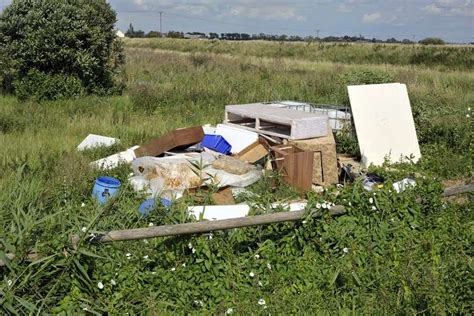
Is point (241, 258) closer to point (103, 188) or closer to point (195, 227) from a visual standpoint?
point (195, 227)

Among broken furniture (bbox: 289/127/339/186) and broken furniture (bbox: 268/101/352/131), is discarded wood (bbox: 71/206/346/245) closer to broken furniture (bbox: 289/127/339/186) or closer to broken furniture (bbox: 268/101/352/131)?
broken furniture (bbox: 289/127/339/186)

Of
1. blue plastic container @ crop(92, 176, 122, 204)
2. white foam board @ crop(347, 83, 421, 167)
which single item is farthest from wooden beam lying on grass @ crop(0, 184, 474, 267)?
white foam board @ crop(347, 83, 421, 167)

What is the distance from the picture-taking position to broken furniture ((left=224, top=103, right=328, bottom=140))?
796 cm

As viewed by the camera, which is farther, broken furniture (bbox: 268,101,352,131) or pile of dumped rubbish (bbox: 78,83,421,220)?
broken furniture (bbox: 268,101,352,131)

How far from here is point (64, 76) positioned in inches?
510

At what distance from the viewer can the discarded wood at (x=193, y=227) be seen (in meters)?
3.81

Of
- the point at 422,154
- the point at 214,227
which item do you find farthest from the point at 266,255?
the point at 422,154

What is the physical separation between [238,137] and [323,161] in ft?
4.82

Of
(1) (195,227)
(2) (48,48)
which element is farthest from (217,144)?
(2) (48,48)

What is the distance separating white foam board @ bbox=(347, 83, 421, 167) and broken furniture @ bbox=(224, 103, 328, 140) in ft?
3.70

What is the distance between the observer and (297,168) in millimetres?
7031

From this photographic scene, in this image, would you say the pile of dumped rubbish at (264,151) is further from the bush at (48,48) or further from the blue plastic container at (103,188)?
the bush at (48,48)

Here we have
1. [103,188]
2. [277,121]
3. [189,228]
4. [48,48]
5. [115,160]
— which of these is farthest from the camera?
[48,48]

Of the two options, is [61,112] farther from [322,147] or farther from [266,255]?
[266,255]
